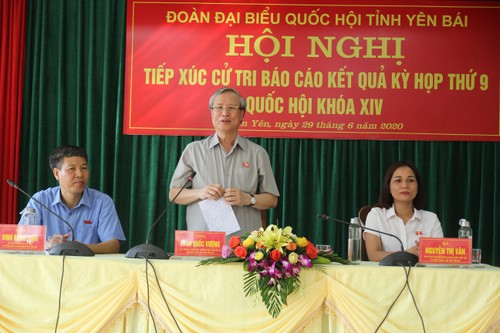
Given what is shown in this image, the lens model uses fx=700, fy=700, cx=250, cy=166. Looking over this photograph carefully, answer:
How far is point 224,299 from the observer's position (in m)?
2.53

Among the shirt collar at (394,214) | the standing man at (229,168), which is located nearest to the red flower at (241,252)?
the standing man at (229,168)

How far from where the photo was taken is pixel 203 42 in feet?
15.6

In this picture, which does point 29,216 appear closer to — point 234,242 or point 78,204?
point 78,204

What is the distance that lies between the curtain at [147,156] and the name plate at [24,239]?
2170mm

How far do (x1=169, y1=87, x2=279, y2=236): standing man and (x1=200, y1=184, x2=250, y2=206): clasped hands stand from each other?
0.08 metres

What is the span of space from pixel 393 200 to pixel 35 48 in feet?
9.40

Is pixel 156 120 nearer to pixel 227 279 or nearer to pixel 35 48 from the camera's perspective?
pixel 35 48

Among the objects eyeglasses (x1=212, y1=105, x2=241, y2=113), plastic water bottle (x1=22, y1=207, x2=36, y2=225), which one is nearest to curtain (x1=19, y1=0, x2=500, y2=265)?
eyeglasses (x1=212, y1=105, x2=241, y2=113)

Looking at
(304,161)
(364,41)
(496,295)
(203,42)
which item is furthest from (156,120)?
(496,295)

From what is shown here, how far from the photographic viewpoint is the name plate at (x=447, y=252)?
8.81 feet

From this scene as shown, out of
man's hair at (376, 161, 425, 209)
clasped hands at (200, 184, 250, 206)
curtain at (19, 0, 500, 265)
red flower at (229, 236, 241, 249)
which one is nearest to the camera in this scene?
red flower at (229, 236, 241, 249)

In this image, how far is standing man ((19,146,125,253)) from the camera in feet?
11.3

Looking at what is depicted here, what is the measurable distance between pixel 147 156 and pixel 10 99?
1041mm

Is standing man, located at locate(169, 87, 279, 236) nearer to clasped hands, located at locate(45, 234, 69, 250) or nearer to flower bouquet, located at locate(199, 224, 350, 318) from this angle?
clasped hands, located at locate(45, 234, 69, 250)
